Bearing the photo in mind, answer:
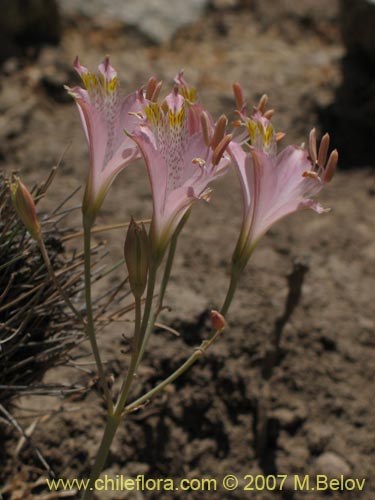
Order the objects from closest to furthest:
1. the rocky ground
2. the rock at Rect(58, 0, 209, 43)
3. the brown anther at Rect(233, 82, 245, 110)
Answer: the brown anther at Rect(233, 82, 245, 110) < the rocky ground < the rock at Rect(58, 0, 209, 43)

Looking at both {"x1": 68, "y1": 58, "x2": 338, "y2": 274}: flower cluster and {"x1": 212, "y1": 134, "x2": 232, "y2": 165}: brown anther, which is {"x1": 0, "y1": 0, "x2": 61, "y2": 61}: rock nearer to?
{"x1": 68, "y1": 58, "x2": 338, "y2": 274}: flower cluster

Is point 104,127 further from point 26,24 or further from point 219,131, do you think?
point 26,24

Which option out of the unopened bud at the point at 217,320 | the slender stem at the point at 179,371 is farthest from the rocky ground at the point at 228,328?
the unopened bud at the point at 217,320

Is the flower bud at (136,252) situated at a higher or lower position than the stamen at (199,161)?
lower

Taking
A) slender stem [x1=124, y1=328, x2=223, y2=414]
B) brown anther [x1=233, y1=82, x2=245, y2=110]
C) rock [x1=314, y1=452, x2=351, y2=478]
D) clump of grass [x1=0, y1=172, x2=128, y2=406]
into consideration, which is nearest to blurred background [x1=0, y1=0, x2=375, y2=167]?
rock [x1=314, y1=452, x2=351, y2=478]

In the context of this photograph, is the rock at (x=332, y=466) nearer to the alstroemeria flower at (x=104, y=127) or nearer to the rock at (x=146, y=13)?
the alstroemeria flower at (x=104, y=127)

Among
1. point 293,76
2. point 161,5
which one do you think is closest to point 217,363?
point 293,76

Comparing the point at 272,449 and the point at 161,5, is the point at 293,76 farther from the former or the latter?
the point at 272,449
